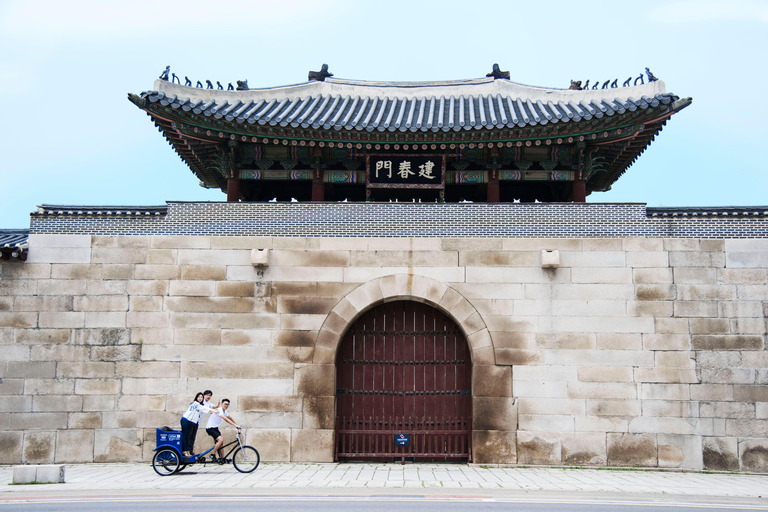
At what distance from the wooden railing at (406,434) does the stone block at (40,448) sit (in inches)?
204

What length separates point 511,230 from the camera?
12359 millimetres

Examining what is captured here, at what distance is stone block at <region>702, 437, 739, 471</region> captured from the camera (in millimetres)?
11367

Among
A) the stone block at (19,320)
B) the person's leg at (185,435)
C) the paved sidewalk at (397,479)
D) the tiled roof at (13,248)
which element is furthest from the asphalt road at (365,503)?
the tiled roof at (13,248)

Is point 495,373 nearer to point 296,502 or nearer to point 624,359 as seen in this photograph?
point 624,359

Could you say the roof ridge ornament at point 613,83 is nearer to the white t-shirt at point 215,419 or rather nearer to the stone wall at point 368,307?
the stone wall at point 368,307

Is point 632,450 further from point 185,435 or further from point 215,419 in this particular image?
point 185,435

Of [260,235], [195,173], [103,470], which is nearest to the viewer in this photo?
[103,470]

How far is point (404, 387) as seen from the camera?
12.1 m

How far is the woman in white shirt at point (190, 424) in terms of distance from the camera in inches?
425

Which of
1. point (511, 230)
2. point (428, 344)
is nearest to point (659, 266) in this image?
point (511, 230)

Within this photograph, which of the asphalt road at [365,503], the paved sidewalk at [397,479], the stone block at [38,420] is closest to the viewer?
the asphalt road at [365,503]

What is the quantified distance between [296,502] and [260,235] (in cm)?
574

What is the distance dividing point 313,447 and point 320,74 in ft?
31.3

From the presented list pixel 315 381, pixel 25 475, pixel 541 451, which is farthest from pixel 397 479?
pixel 25 475
